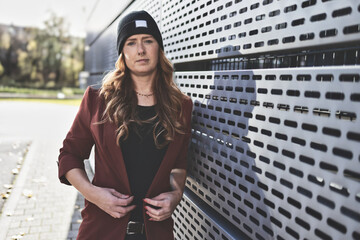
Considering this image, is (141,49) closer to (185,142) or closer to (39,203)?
(185,142)

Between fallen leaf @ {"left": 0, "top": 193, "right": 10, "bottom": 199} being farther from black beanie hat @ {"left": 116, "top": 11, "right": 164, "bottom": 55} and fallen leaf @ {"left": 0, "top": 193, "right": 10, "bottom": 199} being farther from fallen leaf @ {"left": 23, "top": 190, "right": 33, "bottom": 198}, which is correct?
black beanie hat @ {"left": 116, "top": 11, "right": 164, "bottom": 55}

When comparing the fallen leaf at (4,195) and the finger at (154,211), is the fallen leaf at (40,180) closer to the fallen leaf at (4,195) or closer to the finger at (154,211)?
the fallen leaf at (4,195)

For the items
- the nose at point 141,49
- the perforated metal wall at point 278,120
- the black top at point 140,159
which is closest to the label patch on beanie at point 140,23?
the nose at point 141,49

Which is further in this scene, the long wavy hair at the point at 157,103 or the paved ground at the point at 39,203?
the paved ground at the point at 39,203

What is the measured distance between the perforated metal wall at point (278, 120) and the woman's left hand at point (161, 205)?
0.29 m

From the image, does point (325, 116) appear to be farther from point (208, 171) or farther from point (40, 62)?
point (40, 62)

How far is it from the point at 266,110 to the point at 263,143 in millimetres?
171

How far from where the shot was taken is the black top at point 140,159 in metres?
2.06

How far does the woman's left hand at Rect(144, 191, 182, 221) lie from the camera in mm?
1945

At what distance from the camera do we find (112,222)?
1996 mm

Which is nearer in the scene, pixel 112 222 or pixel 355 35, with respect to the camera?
pixel 355 35

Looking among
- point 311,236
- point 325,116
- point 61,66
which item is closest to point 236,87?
point 325,116

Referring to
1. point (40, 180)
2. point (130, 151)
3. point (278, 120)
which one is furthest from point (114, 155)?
point (40, 180)

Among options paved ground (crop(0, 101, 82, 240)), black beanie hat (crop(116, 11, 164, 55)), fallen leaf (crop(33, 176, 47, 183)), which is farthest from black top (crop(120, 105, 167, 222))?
fallen leaf (crop(33, 176, 47, 183))
